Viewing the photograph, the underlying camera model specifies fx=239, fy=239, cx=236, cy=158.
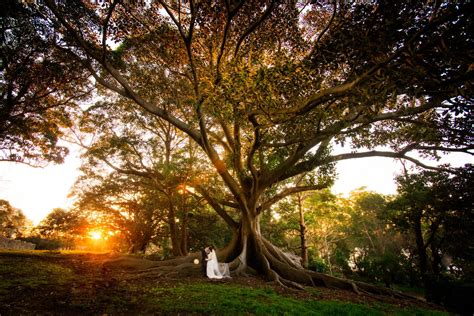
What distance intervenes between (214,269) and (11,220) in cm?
4610

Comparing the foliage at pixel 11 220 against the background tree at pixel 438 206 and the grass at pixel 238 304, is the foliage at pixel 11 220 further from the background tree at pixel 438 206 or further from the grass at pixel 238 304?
the background tree at pixel 438 206

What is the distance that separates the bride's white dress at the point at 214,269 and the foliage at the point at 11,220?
38.7m

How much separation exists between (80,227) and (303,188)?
2137cm

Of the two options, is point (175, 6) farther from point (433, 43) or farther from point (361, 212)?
point (361, 212)

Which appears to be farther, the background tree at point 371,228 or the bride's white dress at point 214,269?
the background tree at point 371,228

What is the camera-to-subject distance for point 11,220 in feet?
126

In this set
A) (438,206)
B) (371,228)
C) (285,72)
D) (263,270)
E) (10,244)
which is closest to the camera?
(285,72)

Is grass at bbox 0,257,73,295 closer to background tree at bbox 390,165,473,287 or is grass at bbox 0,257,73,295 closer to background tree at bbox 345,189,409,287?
background tree at bbox 390,165,473,287

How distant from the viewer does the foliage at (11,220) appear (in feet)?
115

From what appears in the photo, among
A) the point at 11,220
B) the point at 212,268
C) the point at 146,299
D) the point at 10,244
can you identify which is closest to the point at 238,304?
the point at 146,299

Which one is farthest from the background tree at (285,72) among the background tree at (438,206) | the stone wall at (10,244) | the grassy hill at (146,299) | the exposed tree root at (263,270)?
the stone wall at (10,244)

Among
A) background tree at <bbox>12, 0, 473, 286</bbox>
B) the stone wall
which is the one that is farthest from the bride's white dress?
the stone wall

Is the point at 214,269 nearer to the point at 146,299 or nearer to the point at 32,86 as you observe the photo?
the point at 146,299

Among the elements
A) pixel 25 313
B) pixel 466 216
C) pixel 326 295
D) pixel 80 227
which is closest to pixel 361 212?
pixel 466 216
